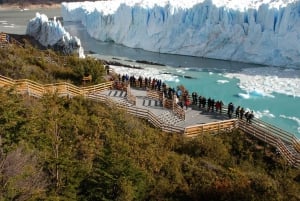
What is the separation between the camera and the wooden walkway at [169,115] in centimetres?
1210

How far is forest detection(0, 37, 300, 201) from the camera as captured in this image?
6.64 meters

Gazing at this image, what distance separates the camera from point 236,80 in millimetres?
25266

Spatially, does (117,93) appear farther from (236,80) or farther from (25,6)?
(25,6)

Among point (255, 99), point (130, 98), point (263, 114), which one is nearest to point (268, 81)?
point (255, 99)

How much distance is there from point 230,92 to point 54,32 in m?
17.7

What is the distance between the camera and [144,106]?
559 inches

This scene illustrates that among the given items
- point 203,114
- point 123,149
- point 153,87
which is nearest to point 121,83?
point 153,87

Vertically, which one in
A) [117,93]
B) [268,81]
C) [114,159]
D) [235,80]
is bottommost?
[235,80]

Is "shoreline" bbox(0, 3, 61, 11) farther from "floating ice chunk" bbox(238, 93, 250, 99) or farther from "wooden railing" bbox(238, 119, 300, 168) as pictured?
"wooden railing" bbox(238, 119, 300, 168)

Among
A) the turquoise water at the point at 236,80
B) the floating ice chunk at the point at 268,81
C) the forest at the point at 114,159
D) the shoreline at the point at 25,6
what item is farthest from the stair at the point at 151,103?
the shoreline at the point at 25,6

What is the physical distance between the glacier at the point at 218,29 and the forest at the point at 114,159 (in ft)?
59.9

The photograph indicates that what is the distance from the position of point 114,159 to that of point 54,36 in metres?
28.7

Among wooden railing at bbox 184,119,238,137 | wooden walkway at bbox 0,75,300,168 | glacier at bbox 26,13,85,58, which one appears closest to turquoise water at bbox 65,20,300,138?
glacier at bbox 26,13,85,58

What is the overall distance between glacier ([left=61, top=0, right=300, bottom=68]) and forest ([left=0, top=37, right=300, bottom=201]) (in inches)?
718
